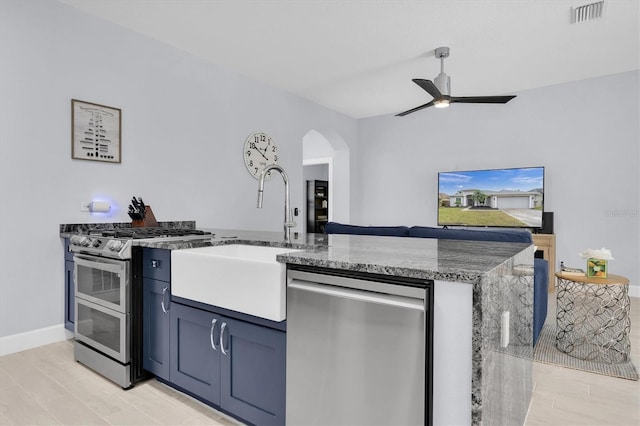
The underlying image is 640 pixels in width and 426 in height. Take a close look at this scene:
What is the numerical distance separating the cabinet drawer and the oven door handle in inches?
5.0

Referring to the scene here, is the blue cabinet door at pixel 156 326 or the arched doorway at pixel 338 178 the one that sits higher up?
the arched doorway at pixel 338 178

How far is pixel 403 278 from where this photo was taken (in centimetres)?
117

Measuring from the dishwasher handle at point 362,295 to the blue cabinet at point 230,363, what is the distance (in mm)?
240

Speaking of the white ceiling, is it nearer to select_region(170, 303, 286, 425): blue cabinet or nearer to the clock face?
the clock face

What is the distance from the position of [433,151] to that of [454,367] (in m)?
5.32

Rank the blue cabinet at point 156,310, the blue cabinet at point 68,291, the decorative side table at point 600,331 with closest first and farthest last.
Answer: the blue cabinet at point 156,310 < the decorative side table at point 600,331 < the blue cabinet at point 68,291

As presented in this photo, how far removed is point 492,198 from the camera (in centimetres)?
527

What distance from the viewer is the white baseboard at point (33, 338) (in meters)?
2.57

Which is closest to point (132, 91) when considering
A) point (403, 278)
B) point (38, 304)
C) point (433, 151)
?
point (38, 304)

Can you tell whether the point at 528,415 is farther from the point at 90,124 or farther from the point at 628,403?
the point at 90,124

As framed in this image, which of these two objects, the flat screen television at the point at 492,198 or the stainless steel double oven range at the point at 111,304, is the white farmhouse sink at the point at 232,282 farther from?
the flat screen television at the point at 492,198

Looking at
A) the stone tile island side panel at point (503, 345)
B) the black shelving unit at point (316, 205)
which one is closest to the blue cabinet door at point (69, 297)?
the stone tile island side panel at point (503, 345)

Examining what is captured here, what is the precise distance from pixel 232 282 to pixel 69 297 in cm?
204

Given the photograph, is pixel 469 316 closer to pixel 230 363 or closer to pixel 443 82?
pixel 230 363
